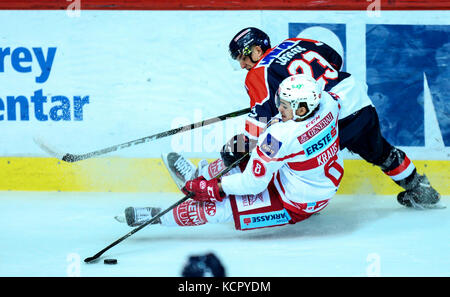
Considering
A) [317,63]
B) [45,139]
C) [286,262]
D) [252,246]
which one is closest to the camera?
[286,262]

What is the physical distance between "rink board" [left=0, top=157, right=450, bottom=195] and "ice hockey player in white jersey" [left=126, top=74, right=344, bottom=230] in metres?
0.97

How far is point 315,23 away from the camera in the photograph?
16.0 ft

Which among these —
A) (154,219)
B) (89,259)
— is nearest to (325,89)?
(154,219)

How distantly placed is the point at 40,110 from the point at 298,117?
1911mm

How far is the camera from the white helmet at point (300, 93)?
3584mm

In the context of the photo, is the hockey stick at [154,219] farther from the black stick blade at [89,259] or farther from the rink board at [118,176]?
the rink board at [118,176]

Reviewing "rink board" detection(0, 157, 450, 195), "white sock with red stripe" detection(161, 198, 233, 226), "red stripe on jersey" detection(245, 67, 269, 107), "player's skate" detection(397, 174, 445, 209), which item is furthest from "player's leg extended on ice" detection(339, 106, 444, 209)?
"white sock with red stripe" detection(161, 198, 233, 226)

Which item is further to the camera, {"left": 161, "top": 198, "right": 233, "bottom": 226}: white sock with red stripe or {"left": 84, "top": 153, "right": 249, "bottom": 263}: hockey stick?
{"left": 161, "top": 198, "right": 233, "bottom": 226}: white sock with red stripe

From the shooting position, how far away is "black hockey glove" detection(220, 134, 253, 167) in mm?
4059

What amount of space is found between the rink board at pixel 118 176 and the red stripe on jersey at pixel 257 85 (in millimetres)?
954

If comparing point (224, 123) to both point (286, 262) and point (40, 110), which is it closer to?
point (40, 110)

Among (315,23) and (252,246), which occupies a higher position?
(315,23)

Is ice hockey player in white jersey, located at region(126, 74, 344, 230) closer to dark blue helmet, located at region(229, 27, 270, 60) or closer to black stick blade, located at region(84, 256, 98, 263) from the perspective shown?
black stick blade, located at region(84, 256, 98, 263)

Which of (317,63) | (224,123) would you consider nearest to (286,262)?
(317,63)
